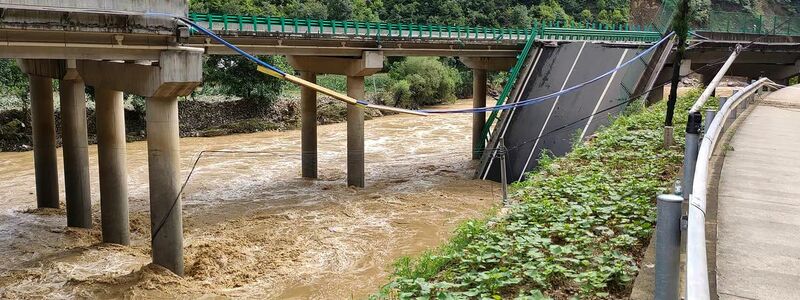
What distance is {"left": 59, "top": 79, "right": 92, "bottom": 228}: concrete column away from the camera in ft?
54.6

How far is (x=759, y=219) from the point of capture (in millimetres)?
6082

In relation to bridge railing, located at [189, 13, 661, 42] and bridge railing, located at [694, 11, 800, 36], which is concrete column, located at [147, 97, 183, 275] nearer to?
bridge railing, located at [189, 13, 661, 42]

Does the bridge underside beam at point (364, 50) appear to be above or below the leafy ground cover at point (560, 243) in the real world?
above

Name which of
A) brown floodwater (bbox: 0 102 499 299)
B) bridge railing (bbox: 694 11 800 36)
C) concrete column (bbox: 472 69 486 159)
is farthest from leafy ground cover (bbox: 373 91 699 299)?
bridge railing (bbox: 694 11 800 36)

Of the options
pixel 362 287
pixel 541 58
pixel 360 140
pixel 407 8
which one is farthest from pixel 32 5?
pixel 407 8

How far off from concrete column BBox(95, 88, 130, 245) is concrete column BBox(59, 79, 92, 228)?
1.59 metres

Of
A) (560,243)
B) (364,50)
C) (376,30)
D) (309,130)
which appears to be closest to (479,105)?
(376,30)

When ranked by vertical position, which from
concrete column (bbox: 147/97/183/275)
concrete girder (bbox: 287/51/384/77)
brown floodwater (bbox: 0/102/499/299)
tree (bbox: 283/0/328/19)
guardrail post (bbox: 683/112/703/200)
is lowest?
brown floodwater (bbox: 0/102/499/299)

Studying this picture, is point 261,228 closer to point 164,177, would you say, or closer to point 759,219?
point 164,177

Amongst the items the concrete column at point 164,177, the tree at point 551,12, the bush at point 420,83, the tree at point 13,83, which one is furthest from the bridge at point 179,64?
the tree at point 551,12

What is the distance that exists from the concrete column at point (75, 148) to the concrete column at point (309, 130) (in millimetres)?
8885

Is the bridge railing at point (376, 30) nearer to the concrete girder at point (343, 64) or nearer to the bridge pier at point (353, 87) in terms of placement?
the concrete girder at point (343, 64)

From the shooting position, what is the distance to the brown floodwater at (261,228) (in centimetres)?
1306

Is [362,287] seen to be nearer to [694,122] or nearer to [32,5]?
[32,5]
